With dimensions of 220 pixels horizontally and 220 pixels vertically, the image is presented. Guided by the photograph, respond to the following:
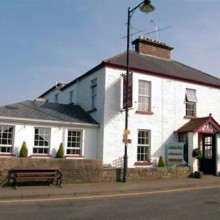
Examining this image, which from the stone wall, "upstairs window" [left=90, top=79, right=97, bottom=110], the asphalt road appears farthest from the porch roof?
the asphalt road

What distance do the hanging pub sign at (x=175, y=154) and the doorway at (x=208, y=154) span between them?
296cm

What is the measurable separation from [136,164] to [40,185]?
295 inches

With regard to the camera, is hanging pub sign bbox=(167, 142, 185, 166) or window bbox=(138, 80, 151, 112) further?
window bbox=(138, 80, 151, 112)

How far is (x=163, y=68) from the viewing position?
22219 millimetres

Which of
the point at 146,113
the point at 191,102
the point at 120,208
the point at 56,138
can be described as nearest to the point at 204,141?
the point at 191,102

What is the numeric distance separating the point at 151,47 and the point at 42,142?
40.6ft

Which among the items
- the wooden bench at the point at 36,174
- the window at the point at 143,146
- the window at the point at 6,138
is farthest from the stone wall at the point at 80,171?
the window at the point at 6,138

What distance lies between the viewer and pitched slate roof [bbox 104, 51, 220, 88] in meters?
20.1

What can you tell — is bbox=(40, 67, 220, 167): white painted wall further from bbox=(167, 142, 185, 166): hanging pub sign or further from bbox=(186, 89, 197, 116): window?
bbox=(167, 142, 185, 166): hanging pub sign

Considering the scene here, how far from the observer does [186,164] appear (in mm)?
19484

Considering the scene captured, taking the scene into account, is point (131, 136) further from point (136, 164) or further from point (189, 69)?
point (189, 69)

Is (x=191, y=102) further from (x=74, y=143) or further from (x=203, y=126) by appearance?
(x=74, y=143)

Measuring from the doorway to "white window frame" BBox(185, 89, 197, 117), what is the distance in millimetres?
1878

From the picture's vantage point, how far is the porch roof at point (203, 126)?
774 inches
